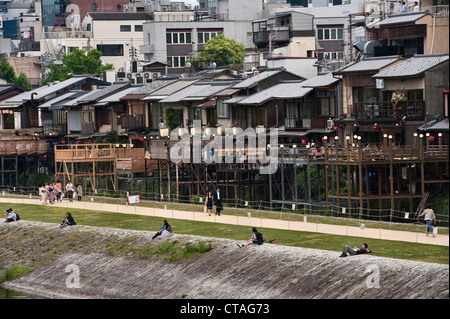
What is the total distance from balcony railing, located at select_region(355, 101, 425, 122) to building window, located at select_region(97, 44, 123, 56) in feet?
282

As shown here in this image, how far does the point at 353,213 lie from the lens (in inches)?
2167

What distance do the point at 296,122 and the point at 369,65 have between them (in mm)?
8069

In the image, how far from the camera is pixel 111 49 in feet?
474

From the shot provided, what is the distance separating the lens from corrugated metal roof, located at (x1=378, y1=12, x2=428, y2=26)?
63219 millimetres

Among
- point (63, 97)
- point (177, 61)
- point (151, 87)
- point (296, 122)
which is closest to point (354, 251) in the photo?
point (296, 122)

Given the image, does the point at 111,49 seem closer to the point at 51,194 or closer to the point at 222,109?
the point at 222,109

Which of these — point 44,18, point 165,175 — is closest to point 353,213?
point 165,175

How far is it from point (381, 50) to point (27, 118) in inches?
1977

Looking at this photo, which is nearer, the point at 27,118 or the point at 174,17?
the point at 27,118

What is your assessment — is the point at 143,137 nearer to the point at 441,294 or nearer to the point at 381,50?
the point at 381,50

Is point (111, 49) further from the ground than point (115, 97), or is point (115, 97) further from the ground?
point (111, 49)

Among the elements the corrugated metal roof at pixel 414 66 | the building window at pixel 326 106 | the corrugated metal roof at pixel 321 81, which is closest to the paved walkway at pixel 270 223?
the corrugated metal roof at pixel 414 66

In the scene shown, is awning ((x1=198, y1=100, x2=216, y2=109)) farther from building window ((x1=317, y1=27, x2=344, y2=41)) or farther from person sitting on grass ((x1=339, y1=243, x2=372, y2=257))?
building window ((x1=317, y1=27, x2=344, y2=41))

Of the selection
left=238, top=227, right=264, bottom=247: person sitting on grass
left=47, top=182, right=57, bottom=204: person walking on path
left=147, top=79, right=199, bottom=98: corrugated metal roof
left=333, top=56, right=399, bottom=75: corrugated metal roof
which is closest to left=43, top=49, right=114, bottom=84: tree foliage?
left=147, top=79, right=199, bottom=98: corrugated metal roof
